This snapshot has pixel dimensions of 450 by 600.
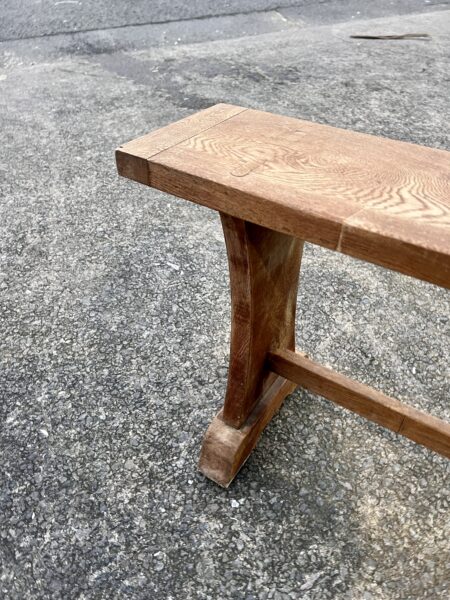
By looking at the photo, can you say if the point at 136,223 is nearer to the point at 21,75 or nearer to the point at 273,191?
the point at 273,191

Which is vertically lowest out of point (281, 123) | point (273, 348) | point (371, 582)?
point (371, 582)

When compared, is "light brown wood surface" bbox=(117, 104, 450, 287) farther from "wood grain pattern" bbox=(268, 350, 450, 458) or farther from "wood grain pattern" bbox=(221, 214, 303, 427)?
"wood grain pattern" bbox=(268, 350, 450, 458)

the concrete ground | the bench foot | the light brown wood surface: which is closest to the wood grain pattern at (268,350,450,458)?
the bench foot

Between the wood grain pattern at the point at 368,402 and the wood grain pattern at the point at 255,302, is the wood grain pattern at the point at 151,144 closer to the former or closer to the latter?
the wood grain pattern at the point at 255,302

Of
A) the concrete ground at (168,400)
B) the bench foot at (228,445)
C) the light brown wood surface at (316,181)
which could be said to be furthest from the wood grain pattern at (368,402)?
the light brown wood surface at (316,181)

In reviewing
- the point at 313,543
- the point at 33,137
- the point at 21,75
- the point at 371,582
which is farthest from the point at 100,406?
the point at 21,75

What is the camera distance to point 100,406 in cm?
175

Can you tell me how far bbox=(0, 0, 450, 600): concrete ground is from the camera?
1.35 metres

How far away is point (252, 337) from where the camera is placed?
138 centimetres

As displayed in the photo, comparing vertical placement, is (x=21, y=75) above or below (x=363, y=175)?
below

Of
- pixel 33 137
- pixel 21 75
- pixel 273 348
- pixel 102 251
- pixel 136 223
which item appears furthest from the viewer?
pixel 21 75

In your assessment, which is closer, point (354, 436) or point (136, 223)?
point (354, 436)

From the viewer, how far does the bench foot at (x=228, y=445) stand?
4.86 feet

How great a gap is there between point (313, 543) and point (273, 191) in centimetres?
90
